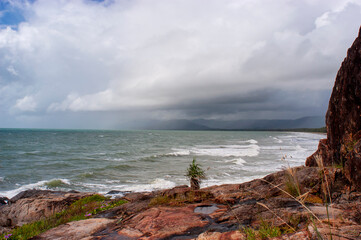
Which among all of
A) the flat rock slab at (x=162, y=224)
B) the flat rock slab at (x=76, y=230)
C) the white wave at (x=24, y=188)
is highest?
the flat rock slab at (x=162, y=224)

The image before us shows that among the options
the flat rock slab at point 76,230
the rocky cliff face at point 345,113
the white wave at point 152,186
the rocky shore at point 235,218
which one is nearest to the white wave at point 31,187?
the white wave at point 152,186

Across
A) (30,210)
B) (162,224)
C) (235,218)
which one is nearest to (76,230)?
(162,224)

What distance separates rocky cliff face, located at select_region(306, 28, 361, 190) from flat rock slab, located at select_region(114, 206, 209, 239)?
675 cm

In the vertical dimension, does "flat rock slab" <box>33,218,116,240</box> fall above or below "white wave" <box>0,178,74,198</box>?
above

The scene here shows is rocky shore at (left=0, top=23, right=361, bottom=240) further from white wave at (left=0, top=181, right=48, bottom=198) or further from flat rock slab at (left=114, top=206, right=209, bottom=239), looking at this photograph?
white wave at (left=0, top=181, right=48, bottom=198)

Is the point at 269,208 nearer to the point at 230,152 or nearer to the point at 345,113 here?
the point at 345,113

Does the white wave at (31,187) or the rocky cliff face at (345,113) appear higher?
the rocky cliff face at (345,113)

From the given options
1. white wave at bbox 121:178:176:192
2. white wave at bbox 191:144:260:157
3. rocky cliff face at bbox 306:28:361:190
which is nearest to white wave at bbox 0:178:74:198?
white wave at bbox 121:178:176:192

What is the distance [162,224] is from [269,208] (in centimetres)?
263

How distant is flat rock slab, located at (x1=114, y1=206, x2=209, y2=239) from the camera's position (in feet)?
16.9

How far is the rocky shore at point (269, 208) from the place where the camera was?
13.0 feet

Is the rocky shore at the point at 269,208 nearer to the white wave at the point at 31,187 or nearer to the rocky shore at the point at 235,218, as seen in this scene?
the rocky shore at the point at 235,218

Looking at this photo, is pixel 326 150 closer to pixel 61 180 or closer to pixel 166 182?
pixel 166 182

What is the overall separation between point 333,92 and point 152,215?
11.4 meters
